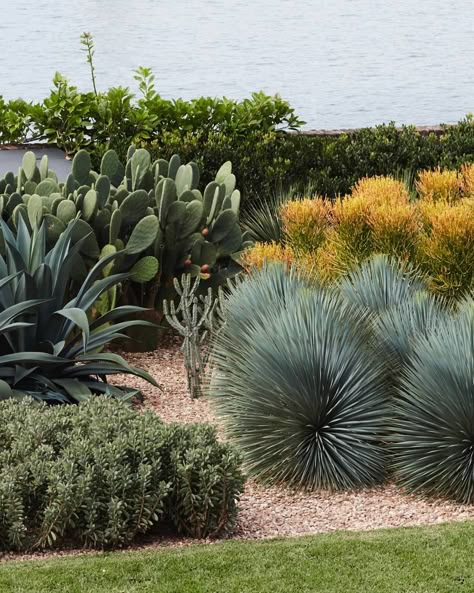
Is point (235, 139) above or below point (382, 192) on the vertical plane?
above

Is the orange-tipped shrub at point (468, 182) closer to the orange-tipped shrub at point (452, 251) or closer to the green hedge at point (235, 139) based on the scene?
the orange-tipped shrub at point (452, 251)

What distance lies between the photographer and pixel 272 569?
4145 mm

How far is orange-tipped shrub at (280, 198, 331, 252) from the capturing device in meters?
7.58

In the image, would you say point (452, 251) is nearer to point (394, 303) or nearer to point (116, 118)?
point (394, 303)

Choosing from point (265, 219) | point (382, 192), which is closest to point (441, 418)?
point (382, 192)

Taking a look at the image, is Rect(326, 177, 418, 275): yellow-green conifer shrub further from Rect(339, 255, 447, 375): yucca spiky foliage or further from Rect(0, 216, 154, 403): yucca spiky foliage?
Rect(0, 216, 154, 403): yucca spiky foliage

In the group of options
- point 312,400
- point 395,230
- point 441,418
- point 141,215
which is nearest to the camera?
point 441,418

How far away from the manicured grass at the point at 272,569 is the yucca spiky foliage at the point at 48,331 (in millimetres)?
1956

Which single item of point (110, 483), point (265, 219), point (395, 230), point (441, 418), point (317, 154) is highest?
point (317, 154)

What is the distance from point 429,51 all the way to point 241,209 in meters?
6.74

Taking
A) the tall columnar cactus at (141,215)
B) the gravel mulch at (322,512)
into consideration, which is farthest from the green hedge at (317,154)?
the gravel mulch at (322,512)

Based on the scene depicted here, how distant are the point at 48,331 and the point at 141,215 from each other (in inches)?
59.5

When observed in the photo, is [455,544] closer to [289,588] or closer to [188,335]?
[289,588]

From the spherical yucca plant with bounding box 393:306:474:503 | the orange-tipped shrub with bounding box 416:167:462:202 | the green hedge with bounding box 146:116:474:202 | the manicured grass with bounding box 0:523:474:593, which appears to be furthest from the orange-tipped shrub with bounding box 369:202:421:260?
the green hedge with bounding box 146:116:474:202
